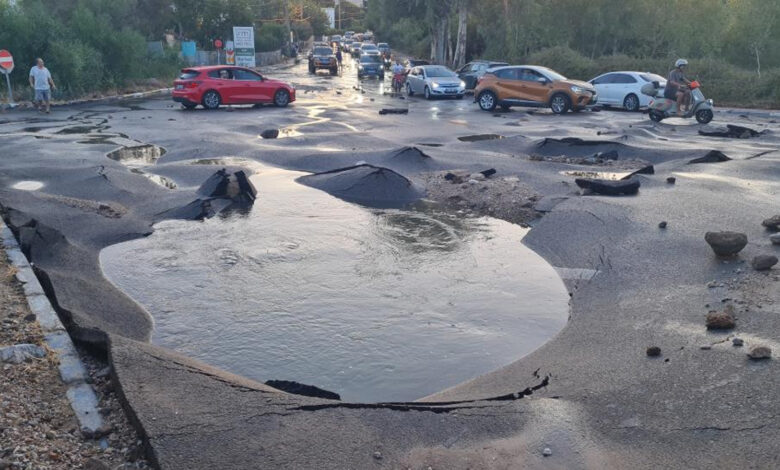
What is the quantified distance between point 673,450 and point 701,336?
6.06 ft

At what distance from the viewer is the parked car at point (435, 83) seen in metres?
31.4

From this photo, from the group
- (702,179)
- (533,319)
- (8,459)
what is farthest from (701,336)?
(702,179)

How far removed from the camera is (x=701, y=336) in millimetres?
5812

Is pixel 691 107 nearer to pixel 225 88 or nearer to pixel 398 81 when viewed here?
pixel 225 88

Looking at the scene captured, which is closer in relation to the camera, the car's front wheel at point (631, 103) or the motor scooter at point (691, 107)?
the motor scooter at point (691, 107)

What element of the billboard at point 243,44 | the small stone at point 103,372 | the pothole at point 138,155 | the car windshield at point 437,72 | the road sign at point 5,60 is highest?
the billboard at point 243,44

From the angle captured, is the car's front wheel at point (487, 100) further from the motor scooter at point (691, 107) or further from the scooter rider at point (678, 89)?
the scooter rider at point (678, 89)

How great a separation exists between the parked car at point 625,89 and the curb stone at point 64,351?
24332mm

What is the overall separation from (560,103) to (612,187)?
15.4m

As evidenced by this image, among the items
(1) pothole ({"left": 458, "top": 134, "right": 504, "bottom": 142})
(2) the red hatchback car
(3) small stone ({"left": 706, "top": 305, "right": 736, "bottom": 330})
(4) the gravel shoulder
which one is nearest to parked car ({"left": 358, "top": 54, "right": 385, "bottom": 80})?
(2) the red hatchback car

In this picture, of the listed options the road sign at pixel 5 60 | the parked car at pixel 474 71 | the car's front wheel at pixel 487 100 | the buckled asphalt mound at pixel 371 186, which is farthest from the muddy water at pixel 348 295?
the parked car at pixel 474 71

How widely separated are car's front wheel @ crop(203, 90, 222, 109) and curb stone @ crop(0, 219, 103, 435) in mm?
18958

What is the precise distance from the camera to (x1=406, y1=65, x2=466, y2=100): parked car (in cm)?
3142

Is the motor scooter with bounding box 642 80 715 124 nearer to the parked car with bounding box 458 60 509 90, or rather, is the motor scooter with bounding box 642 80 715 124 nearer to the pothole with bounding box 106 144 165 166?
the parked car with bounding box 458 60 509 90
